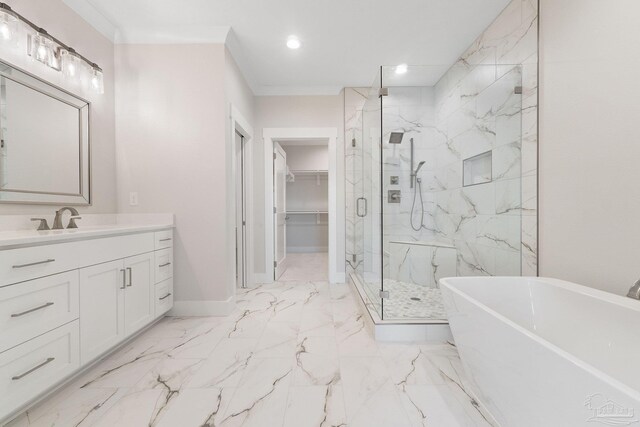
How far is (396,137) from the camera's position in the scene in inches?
106

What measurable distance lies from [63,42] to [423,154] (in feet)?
10.5

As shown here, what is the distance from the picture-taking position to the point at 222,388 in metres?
1.45

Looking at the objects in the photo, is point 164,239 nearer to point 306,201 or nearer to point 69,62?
point 69,62

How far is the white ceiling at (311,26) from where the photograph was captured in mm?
2111

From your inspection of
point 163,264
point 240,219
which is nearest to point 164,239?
point 163,264

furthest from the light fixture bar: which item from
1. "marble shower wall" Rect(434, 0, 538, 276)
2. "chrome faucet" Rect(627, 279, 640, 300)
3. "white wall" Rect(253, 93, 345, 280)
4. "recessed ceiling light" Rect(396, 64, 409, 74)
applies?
"chrome faucet" Rect(627, 279, 640, 300)

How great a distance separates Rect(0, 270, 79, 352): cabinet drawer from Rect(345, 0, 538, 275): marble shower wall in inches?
86.9

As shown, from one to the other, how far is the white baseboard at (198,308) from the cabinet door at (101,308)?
2.14ft

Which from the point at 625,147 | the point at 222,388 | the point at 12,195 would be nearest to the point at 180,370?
the point at 222,388

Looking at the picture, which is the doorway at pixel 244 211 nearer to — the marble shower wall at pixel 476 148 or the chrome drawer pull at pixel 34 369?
the marble shower wall at pixel 476 148

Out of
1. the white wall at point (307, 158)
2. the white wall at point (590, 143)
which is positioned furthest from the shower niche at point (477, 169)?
the white wall at point (307, 158)

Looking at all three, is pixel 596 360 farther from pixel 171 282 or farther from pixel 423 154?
pixel 171 282

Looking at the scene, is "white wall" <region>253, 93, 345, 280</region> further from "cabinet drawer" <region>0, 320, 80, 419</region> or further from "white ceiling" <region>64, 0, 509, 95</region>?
"cabinet drawer" <region>0, 320, 80, 419</region>

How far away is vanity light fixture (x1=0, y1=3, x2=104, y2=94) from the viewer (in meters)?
1.48
